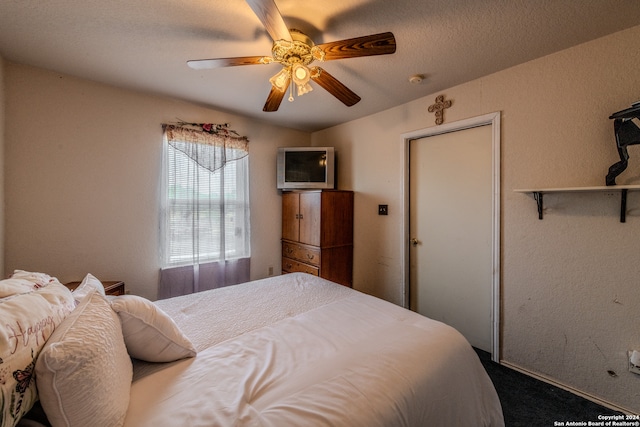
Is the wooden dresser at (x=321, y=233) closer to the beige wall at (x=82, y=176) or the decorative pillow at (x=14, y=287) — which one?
the beige wall at (x=82, y=176)

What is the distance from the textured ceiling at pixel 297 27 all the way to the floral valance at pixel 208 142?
51 centimetres

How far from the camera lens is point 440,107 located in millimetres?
2352

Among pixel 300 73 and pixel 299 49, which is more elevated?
pixel 299 49

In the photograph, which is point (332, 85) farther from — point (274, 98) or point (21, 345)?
point (21, 345)

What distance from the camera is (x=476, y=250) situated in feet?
7.36

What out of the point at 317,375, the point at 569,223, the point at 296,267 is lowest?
the point at 296,267

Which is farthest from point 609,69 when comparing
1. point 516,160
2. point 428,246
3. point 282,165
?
point 282,165

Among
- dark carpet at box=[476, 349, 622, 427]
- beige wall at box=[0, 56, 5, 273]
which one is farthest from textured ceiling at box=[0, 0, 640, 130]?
dark carpet at box=[476, 349, 622, 427]

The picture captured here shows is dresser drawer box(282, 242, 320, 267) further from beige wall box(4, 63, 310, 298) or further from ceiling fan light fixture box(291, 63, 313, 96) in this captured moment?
ceiling fan light fixture box(291, 63, 313, 96)

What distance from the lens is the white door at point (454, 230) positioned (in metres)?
2.19

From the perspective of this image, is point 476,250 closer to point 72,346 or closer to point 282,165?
point 282,165

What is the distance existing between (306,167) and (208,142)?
1.19 m

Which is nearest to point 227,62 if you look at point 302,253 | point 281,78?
point 281,78

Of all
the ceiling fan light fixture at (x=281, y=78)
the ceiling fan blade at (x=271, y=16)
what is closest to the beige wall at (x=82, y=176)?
the ceiling fan light fixture at (x=281, y=78)
